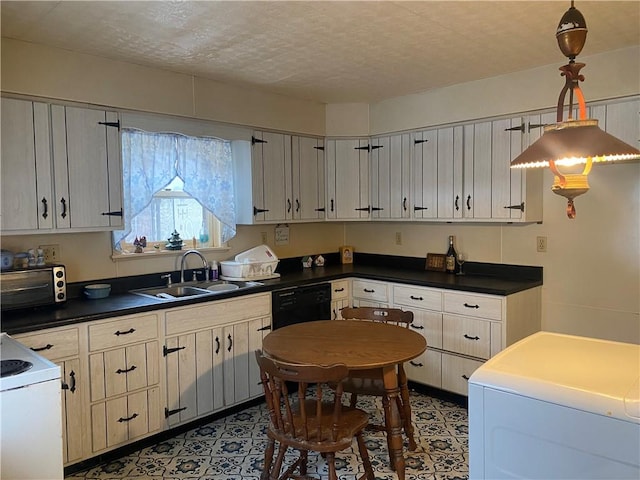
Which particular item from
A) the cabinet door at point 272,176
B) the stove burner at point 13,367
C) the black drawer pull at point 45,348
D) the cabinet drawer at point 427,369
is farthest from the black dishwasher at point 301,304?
the stove burner at point 13,367

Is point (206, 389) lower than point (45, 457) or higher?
lower

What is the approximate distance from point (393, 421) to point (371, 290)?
5.13 feet

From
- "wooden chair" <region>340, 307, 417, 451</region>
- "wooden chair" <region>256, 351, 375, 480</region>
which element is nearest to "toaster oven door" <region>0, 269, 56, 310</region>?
"wooden chair" <region>256, 351, 375, 480</region>

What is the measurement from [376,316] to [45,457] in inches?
77.9

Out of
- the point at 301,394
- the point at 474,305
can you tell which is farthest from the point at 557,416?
the point at 474,305

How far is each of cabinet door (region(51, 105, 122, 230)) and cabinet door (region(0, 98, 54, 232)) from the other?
57mm

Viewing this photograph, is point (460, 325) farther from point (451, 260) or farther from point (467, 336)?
point (451, 260)

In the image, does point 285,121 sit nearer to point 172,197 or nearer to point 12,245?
point 172,197

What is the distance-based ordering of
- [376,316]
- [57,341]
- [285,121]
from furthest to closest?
[285,121], [376,316], [57,341]

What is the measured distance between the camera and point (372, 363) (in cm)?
229

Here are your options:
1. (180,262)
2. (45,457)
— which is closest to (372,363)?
(45,457)

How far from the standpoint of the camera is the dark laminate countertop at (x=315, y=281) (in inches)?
102

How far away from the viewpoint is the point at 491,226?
3930 mm

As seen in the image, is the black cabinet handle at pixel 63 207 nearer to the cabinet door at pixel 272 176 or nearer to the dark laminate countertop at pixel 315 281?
the dark laminate countertop at pixel 315 281
